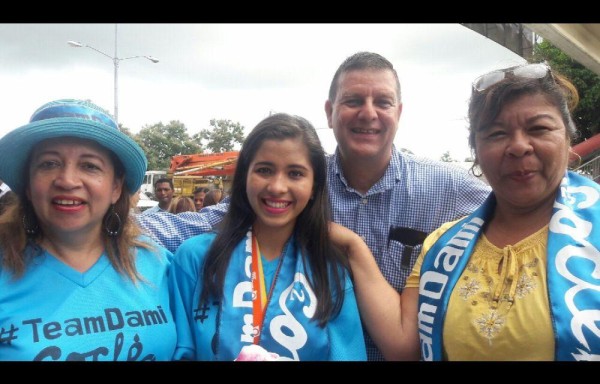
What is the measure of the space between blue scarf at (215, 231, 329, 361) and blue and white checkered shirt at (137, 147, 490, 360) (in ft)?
1.49

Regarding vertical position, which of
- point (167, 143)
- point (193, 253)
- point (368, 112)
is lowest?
point (193, 253)

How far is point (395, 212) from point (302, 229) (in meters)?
0.56

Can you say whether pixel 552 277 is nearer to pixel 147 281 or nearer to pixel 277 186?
pixel 277 186

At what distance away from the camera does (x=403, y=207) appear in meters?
2.25

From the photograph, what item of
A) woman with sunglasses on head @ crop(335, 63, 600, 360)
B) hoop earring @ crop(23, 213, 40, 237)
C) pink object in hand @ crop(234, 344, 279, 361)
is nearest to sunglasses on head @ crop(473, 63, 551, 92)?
woman with sunglasses on head @ crop(335, 63, 600, 360)

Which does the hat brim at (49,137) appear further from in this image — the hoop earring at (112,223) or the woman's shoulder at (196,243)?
the woman's shoulder at (196,243)

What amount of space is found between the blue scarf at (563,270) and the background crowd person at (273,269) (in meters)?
0.31

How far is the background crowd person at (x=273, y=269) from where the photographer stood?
166cm

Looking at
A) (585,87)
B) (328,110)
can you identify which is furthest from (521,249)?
(585,87)

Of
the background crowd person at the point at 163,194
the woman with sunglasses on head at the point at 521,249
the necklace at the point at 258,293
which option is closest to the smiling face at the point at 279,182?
the necklace at the point at 258,293

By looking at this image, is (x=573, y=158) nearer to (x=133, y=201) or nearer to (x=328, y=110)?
(x=328, y=110)

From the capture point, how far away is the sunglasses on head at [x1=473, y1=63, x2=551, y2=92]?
61.8 inches
